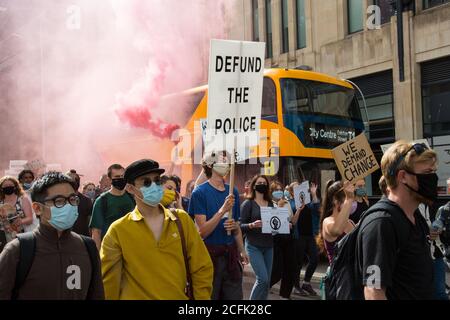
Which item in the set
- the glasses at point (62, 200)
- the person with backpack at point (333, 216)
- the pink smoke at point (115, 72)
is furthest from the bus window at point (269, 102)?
the glasses at point (62, 200)

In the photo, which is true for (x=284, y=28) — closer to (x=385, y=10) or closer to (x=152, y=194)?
(x=385, y=10)

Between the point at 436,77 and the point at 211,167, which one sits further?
the point at 436,77

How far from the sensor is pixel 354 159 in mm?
5328

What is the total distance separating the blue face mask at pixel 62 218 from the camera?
3164 mm

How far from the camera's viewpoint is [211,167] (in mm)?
5723

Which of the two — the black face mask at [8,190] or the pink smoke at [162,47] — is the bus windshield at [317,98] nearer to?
the pink smoke at [162,47]

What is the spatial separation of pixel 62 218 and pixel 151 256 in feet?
1.85

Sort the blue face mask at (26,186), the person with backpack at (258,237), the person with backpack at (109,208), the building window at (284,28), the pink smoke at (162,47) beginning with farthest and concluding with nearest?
the building window at (284,28), the pink smoke at (162,47), the blue face mask at (26,186), the person with backpack at (258,237), the person with backpack at (109,208)

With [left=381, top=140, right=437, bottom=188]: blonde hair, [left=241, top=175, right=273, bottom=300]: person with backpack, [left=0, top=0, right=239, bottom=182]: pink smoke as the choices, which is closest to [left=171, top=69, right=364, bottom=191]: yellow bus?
[left=0, top=0, right=239, bottom=182]: pink smoke

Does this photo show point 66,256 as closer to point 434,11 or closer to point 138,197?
point 138,197

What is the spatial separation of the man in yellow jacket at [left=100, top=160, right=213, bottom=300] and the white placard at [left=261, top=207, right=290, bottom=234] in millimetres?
3256

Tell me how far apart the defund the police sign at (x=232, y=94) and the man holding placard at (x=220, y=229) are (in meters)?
0.31
